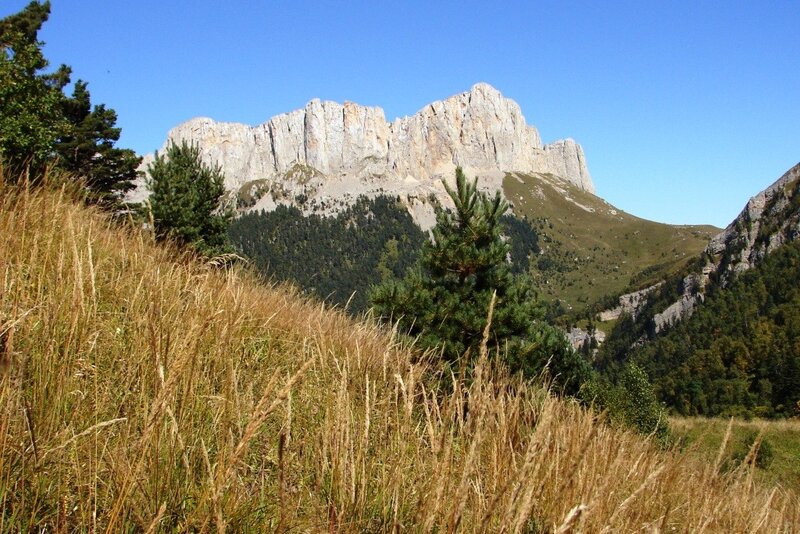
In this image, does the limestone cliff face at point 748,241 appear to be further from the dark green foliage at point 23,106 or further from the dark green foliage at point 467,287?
the dark green foliage at point 23,106

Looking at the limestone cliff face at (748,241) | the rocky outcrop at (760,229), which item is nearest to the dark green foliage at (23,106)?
the limestone cliff face at (748,241)

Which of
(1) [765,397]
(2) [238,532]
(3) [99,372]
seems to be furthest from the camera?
(1) [765,397]

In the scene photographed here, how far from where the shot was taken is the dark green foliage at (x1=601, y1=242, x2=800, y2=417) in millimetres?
84750

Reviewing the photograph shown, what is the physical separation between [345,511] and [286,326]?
2.76m

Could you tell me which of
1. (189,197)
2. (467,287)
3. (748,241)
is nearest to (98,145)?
(189,197)

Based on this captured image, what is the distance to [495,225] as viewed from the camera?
14961 mm

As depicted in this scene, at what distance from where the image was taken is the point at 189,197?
835 inches

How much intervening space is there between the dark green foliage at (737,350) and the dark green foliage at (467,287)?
51.0 m

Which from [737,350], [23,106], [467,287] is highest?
[23,106]

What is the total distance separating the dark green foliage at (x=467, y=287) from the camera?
1312 cm

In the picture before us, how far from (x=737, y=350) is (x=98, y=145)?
383ft

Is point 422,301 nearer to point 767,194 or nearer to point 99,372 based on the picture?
point 99,372

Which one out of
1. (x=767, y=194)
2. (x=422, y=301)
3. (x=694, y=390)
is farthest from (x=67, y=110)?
(x=767, y=194)

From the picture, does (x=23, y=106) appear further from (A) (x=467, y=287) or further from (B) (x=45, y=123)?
(A) (x=467, y=287)
